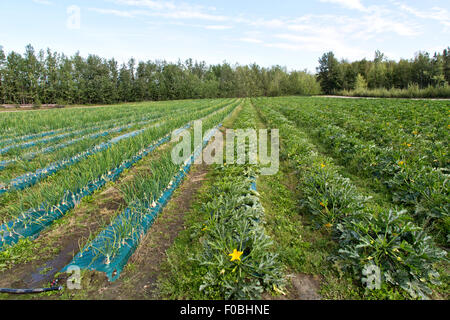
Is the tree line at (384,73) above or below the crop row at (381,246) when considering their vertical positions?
above

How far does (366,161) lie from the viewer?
14.4 feet

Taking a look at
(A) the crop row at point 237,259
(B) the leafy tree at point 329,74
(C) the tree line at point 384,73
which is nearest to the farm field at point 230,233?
(A) the crop row at point 237,259

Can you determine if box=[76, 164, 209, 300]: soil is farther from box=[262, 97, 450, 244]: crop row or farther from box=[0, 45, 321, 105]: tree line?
box=[0, 45, 321, 105]: tree line

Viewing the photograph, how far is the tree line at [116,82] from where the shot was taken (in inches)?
1339

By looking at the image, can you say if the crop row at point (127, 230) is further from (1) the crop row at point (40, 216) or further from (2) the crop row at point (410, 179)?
(2) the crop row at point (410, 179)

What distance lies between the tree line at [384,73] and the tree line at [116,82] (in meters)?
4.50

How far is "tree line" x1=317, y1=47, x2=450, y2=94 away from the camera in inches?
1379

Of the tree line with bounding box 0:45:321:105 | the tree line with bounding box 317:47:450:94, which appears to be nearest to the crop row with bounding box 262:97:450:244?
the tree line with bounding box 317:47:450:94

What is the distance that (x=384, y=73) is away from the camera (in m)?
41.2

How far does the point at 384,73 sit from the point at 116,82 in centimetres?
5205

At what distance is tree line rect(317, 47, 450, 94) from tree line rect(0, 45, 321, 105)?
4496 millimetres
